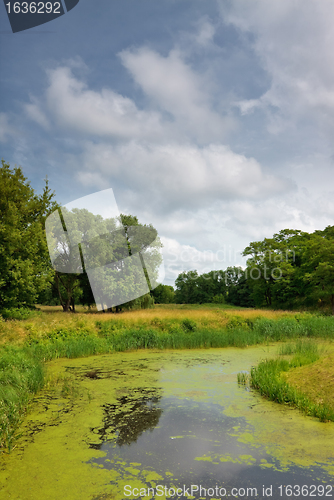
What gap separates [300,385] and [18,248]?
1520cm

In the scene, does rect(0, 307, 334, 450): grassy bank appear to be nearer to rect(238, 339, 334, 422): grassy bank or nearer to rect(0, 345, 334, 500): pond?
rect(238, 339, 334, 422): grassy bank

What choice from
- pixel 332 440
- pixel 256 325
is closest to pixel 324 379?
pixel 332 440

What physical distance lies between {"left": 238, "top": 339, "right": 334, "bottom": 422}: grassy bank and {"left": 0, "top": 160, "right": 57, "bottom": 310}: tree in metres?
12.5

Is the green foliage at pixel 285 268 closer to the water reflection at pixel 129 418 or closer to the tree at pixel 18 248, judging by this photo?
the tree at pixel 18 248

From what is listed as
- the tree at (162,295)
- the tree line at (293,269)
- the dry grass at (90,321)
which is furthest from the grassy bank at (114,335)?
the tree at (162,295)

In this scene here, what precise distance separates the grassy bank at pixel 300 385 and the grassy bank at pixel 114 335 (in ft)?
1.20

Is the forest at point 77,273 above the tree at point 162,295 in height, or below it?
→ above

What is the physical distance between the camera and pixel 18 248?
1717 centimetres

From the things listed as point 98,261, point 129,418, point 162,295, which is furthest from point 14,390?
point 162,295

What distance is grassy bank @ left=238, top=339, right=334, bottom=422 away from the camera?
569cm

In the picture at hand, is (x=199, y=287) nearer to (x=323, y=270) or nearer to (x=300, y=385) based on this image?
(x=323, y=270)

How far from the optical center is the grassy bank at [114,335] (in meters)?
7.69

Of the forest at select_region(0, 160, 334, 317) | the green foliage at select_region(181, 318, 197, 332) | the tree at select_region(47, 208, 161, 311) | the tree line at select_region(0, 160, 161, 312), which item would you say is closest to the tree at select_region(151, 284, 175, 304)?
the forest at select_region(0, 160, 334, 317)

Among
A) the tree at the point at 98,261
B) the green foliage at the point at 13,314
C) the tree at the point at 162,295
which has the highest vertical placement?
the tree at the point at 98,261
